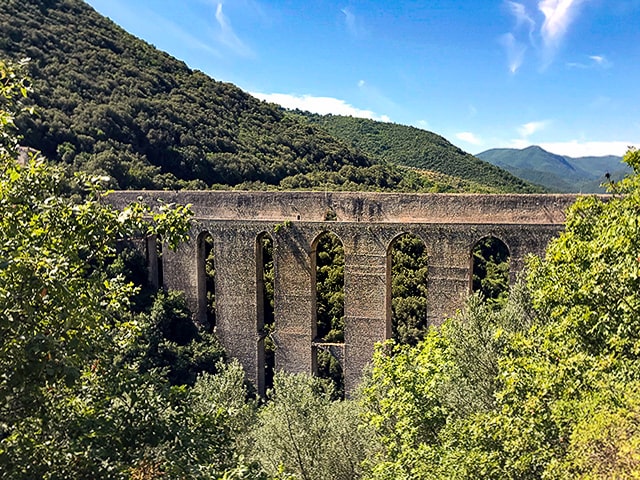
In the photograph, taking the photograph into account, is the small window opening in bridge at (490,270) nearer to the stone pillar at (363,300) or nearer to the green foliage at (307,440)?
the stone pillar at (363,300)

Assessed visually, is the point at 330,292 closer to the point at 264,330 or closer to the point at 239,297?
the point at 264,330

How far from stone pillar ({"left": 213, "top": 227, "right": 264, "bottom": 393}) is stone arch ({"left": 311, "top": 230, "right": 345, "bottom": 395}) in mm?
1790

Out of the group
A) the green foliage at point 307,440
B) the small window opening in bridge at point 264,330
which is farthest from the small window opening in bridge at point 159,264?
the green foliage at point 307,440

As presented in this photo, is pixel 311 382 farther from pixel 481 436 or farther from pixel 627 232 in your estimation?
pixel 627 232

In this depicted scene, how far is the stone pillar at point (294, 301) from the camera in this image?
14180mm

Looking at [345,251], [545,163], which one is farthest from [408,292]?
[545,163]

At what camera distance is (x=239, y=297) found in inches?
594

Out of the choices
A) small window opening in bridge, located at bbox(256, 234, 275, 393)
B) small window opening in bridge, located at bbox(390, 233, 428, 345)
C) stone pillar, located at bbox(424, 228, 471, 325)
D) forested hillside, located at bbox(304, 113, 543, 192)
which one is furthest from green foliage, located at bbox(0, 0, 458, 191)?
forested hillside, located at bbox(304, 113, 543, 192)

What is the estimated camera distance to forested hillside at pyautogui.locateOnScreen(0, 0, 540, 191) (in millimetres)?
23708

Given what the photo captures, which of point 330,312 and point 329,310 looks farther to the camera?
point 329,310

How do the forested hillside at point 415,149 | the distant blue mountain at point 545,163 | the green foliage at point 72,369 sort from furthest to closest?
the distant blue mountain at point 545,163 < the forested hillside at point 415,149 < the green foliage at point 72,369

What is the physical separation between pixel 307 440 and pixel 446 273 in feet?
18.2

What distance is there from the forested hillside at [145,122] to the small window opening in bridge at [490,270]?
7.22 m

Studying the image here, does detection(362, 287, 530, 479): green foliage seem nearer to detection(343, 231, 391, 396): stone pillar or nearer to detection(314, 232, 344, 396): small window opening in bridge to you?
detection(343, 231, 391, 396): stone pillar
